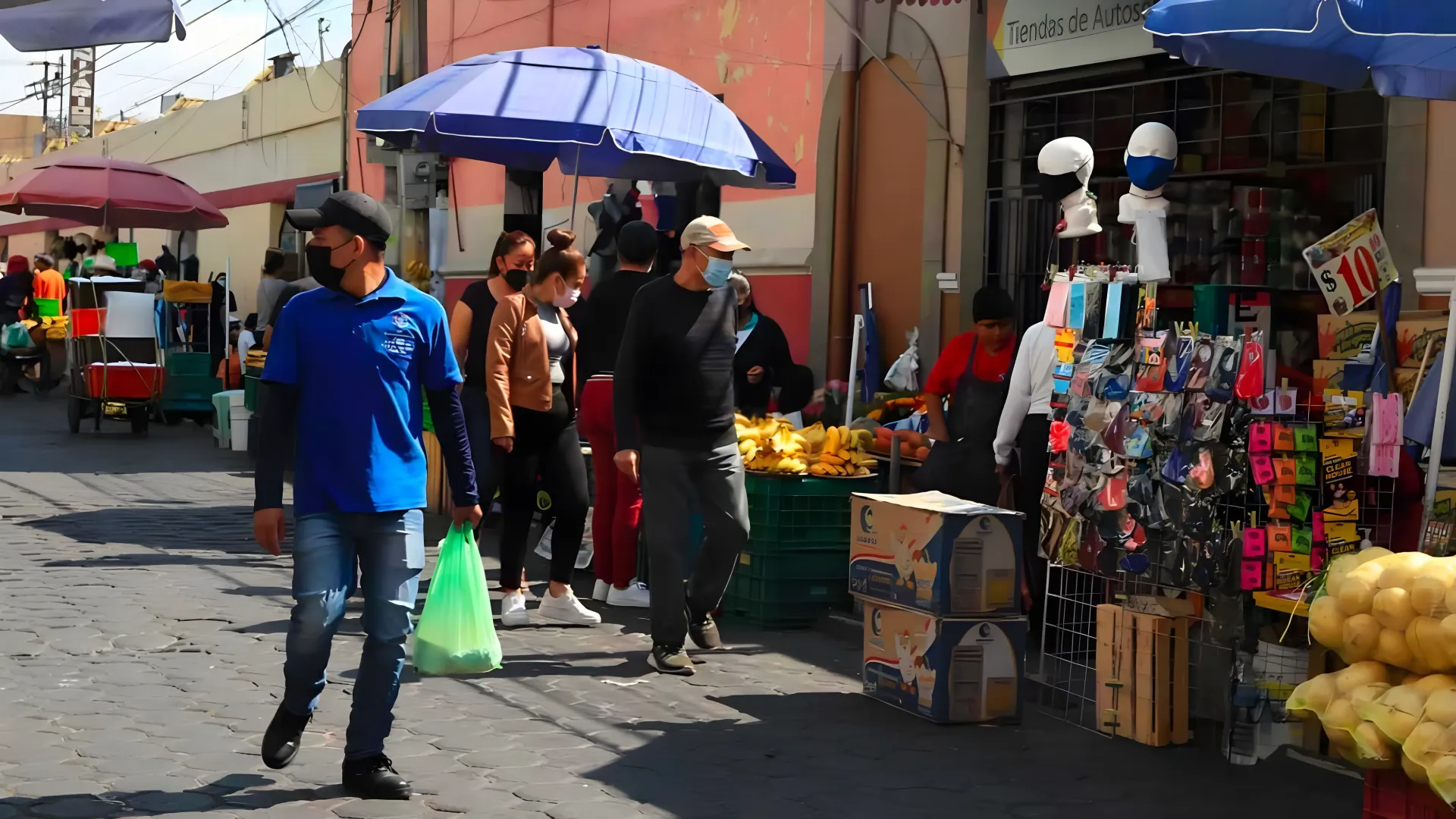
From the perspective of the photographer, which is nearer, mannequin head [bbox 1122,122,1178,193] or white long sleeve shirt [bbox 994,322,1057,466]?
mannequin head [bbox 1122,122,1178,193]

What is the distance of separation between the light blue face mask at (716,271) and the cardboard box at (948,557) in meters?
1.25

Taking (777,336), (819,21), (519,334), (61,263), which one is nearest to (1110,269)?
(519,334)

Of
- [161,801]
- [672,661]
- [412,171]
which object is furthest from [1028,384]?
[412,171]

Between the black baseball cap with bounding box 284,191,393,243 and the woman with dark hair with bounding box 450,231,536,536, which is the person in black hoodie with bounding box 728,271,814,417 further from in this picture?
the black baseball cap with bounding box 284,191,393,243

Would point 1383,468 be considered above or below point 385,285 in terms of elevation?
below

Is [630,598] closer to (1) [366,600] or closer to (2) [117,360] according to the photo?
(1) [366,600]

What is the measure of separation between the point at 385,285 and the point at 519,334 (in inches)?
122

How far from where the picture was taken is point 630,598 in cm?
960

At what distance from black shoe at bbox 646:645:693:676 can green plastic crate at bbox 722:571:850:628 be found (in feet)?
4.46

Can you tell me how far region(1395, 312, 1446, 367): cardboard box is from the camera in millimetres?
6980

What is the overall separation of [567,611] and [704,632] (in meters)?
0.93

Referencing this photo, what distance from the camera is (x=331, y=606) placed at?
18.4ft

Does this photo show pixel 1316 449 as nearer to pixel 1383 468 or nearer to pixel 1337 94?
pixel 1383 468

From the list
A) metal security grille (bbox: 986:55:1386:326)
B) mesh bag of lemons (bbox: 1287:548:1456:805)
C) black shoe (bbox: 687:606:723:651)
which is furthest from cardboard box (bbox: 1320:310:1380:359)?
black shoe (bbox: 687:606:723:651)
